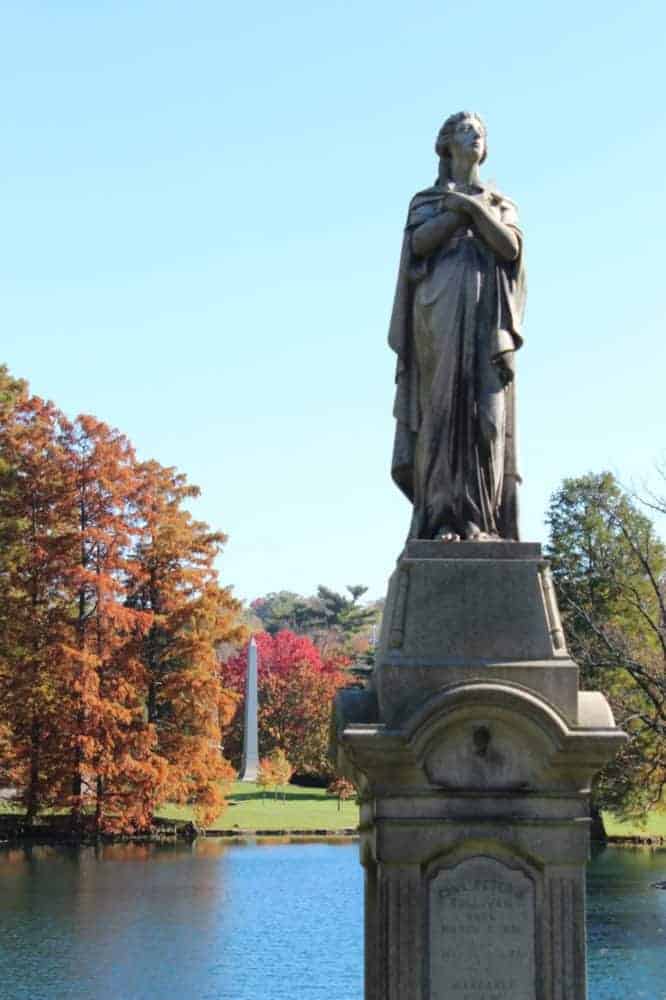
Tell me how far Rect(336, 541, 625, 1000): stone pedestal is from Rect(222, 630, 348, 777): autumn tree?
5585cm

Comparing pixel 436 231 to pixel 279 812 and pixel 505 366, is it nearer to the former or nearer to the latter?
pixel 505 366

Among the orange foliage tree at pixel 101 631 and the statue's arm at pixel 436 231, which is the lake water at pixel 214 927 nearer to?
the orange foliage tree at pixel 101 631

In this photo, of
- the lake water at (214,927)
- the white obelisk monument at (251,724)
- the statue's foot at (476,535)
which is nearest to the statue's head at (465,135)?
the statue's foot at (476,535)

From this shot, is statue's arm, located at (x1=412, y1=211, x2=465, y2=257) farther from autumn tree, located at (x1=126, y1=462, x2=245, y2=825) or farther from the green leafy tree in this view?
autumn tree, located at (x1=126, y1=462, x2=245, y2=825)

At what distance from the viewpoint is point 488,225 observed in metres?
7.55

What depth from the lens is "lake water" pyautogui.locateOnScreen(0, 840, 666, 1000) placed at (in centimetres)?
1800

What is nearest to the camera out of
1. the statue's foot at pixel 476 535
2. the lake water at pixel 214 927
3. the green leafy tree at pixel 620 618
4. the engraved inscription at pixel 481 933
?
the engraved inscription at pixel 481 933

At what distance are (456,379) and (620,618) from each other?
2621 centimetres

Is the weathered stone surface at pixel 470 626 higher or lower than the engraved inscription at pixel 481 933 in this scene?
higher

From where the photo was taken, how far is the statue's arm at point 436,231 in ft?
24.9

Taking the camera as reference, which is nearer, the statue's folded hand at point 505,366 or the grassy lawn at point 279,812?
the statue's folded hand at point 505,366

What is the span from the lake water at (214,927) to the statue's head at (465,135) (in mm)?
12273

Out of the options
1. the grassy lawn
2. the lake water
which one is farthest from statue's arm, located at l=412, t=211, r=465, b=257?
the grassy lawn

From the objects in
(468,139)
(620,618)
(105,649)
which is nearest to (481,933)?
(468,139)
